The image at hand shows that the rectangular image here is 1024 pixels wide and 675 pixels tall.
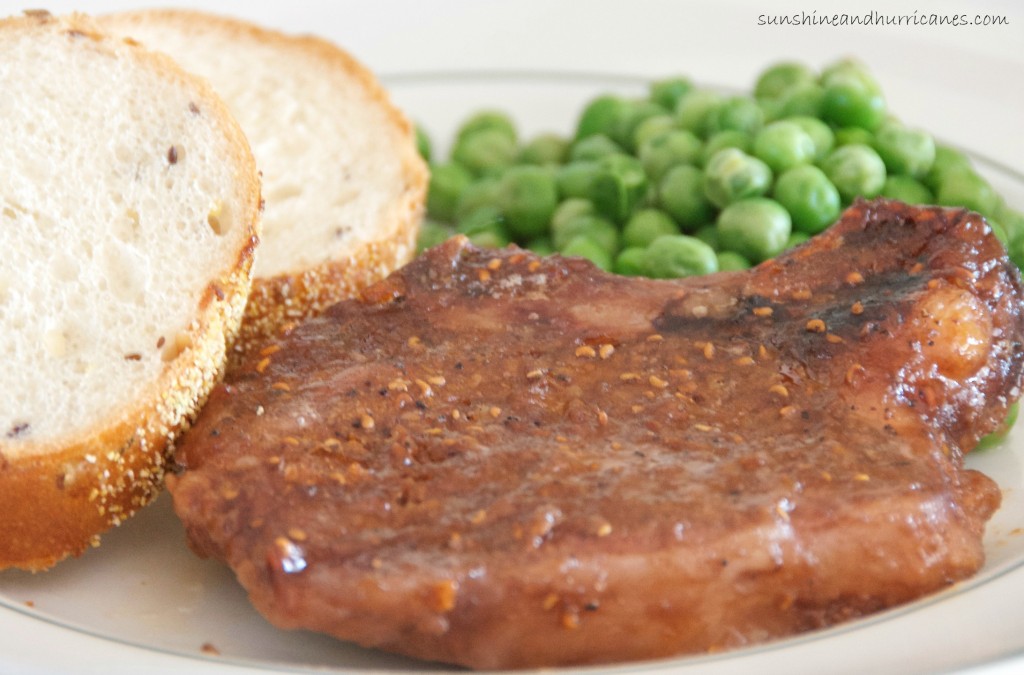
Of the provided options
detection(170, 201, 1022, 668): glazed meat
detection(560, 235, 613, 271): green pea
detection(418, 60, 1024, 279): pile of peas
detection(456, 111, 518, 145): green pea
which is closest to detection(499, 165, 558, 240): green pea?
detection(418, 60, 1024, 279): pile of peas

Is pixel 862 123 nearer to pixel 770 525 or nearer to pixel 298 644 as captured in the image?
pixel 770 525

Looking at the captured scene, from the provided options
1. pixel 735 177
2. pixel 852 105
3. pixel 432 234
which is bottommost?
pixel 432 234

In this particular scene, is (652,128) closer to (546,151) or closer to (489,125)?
(546,151)

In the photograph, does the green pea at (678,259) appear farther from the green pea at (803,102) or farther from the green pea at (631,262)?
the green pea at (803,102)

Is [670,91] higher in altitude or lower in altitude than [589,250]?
higher

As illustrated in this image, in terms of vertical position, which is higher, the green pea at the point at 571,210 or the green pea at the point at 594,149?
the green pea at the point at 594,149

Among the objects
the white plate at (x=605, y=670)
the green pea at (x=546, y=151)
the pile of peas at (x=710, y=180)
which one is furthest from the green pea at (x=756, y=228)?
the green pea at (x=546, y=151)

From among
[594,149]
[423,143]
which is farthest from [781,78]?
[423,143]

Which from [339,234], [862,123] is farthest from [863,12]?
[339,234]
